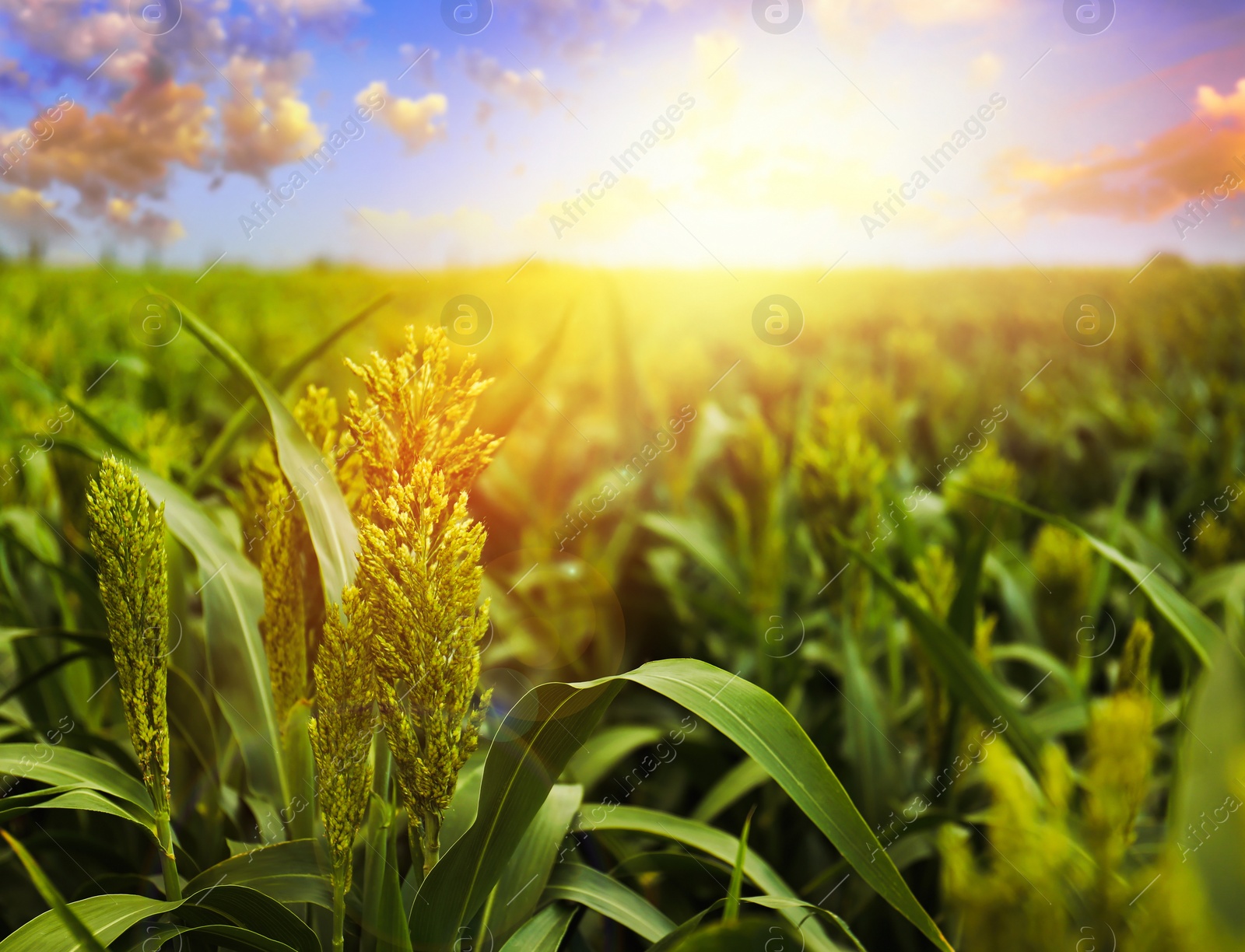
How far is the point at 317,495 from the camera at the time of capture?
89 cm

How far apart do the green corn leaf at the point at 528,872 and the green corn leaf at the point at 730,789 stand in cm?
72

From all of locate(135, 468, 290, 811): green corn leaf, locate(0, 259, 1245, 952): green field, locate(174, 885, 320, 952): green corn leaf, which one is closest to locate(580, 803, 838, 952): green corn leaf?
locate(0, 259, 1245, 952): green field

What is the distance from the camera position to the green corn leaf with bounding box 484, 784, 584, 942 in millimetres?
907

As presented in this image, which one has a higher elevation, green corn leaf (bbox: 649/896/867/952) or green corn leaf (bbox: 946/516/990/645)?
green corn leaf (bbox: 946/516/990/645)

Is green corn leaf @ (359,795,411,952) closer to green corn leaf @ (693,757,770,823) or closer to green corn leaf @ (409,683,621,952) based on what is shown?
green corn leaf @ (409,683,621,952)

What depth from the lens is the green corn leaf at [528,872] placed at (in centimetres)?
91

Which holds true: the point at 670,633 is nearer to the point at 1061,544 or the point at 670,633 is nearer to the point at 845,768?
the point at 845,768

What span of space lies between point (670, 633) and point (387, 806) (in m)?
2.09

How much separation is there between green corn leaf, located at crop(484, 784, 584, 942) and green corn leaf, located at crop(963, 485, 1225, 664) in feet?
2.62

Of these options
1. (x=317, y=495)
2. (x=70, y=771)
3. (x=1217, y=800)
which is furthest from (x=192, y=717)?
(x=1217, y=800)

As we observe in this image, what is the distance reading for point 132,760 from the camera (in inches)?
47.8

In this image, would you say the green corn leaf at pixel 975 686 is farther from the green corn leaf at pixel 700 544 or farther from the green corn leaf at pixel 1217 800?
the green corn leaf at pixel 700 544

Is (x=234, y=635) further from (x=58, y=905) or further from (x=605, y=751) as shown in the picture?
(x=605, y=751)

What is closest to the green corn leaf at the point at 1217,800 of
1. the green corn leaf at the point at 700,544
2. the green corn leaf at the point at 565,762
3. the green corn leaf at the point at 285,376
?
the green corn leaf at the point at 565,762
